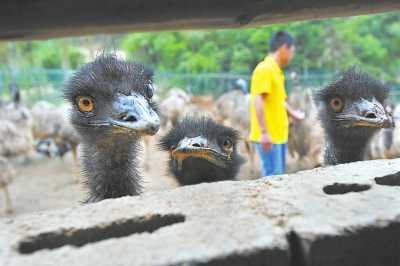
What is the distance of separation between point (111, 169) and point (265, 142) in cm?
284

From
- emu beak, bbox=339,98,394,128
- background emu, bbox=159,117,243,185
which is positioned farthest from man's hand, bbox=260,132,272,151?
emu beak, bbox=339,98,394,128

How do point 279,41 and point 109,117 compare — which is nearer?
point 109,117

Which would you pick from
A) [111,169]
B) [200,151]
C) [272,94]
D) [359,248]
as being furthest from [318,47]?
[359,248]

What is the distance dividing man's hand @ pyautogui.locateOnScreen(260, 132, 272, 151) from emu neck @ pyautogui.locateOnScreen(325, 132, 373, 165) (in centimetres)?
167

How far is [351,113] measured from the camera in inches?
127

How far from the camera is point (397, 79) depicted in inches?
540

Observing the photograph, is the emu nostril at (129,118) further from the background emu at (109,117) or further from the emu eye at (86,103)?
the emu eye at (86,103)

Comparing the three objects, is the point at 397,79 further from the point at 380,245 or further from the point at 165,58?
the point at 380,245

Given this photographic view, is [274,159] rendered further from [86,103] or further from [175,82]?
[175,82]

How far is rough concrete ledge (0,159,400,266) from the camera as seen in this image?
1238mm

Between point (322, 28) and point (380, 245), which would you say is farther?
point (322, 28)

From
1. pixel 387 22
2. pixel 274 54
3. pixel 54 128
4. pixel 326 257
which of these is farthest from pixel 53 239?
pixel 387 22

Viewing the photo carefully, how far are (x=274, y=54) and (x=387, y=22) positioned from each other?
10262 millimetres

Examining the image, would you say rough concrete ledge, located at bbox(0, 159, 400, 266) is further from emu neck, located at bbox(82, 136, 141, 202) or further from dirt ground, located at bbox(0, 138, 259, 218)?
dirt ground, located at bbox(0, 138, 259, 218)
